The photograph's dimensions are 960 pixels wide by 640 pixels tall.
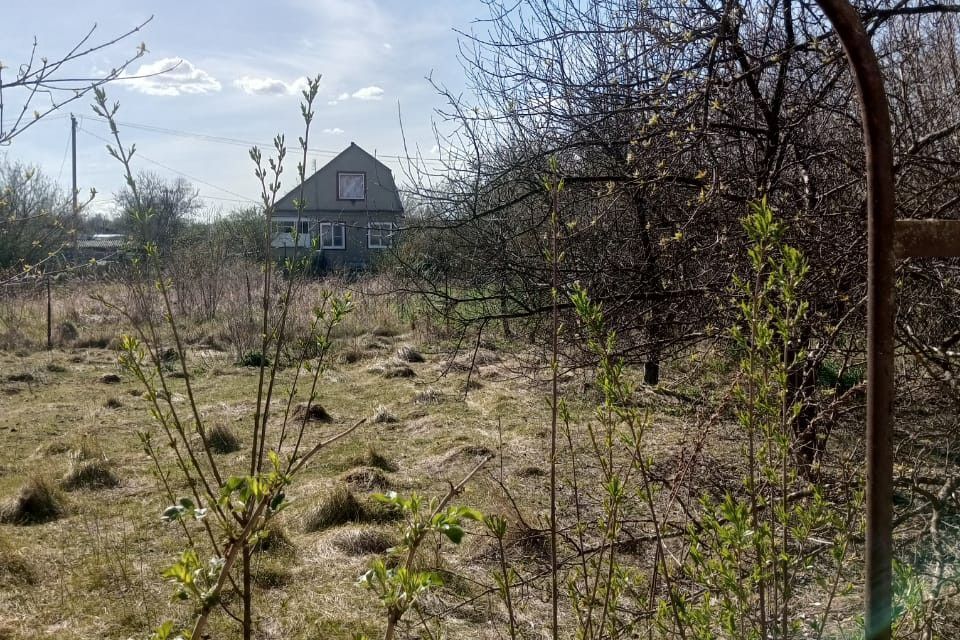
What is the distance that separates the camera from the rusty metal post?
1.18m

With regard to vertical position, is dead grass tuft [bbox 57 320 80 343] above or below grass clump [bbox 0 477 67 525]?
above

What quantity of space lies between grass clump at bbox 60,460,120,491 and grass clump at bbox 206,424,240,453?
41.8 inches

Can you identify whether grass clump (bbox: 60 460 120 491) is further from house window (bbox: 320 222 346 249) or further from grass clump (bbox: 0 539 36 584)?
house window (bbox: 320 222 346 249)

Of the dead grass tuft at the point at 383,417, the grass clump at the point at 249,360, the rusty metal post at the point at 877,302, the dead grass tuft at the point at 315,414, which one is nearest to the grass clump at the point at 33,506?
the dead grass tuft at the point at 315,414

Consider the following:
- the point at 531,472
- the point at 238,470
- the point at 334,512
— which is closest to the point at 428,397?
the point at 238,470

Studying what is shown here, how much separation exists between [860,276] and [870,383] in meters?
2.87

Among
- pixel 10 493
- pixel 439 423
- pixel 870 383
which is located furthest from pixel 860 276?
pixel 10 493

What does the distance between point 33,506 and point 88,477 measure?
0.74 metres

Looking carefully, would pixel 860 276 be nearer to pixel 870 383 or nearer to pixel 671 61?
pixel 671 61

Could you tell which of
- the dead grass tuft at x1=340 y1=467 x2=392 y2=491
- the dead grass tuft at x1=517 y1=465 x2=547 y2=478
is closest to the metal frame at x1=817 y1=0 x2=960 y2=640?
the dead grass tuft at x1=340 y1=467 x2=392 y2=491

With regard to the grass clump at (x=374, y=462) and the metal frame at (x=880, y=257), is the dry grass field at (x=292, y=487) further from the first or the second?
the metal frame at (x=880, y=257)

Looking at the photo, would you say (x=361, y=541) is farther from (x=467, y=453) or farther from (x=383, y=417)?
(x=383, y=417)

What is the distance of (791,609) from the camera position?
3387mm

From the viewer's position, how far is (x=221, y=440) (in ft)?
22.7
